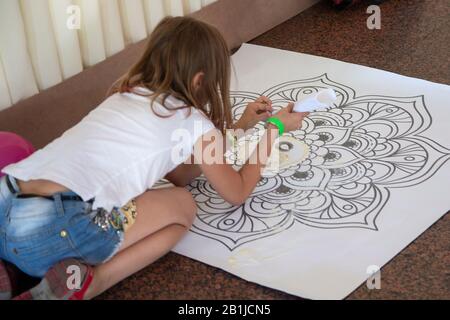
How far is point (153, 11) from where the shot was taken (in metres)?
1.75

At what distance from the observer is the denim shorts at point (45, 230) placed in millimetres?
1123

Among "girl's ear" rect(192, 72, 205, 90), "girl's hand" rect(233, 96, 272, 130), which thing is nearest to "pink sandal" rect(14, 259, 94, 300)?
"girl's ear" rect(192, 72, 205, 90)

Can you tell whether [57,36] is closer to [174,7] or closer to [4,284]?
[174,7]

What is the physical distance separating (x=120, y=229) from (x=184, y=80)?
29 centimetres

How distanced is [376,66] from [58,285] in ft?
3.82

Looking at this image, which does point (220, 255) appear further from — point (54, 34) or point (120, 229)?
→ point (54, 34)

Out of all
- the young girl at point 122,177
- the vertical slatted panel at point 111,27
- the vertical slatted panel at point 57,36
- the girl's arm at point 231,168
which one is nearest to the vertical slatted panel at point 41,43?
the vertical slatted panel at point 57,36

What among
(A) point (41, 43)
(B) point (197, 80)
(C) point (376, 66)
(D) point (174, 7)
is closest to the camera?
(B) point (197, 80)

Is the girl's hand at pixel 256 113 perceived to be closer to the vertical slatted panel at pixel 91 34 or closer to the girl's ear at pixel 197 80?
the girl's ear at pixel 197 80

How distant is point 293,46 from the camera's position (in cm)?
209

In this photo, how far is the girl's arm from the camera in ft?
4.04

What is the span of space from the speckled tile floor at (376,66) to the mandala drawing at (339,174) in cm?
11

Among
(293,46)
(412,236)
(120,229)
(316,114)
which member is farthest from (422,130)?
(120,229)

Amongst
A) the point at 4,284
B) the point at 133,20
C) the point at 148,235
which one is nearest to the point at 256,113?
the point at 148,235
